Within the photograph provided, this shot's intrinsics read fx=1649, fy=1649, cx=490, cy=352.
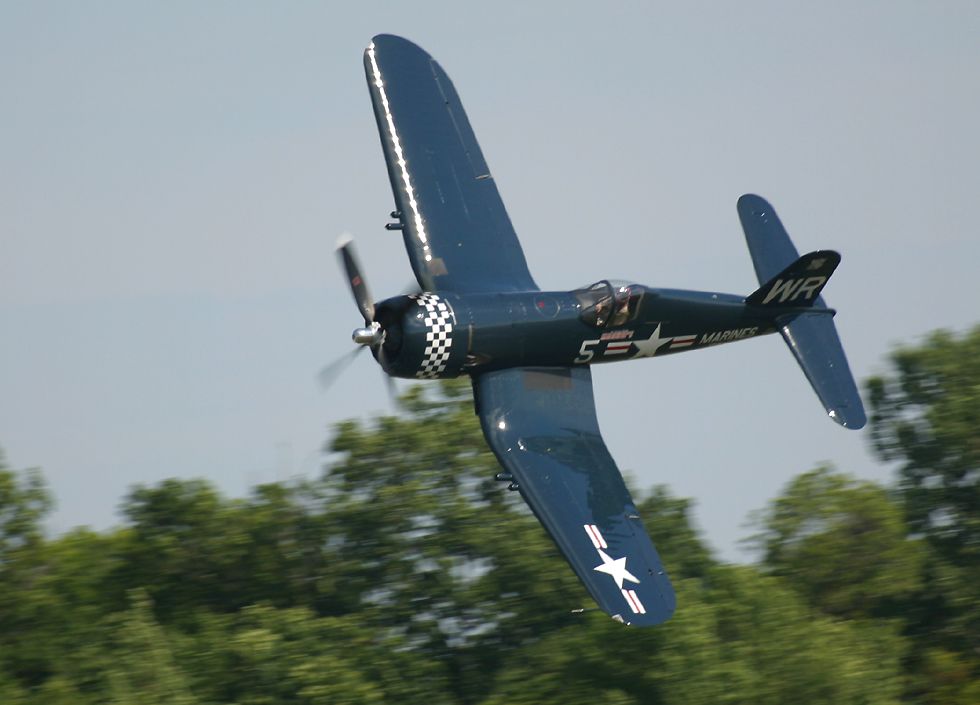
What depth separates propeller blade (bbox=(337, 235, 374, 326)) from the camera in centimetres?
2227

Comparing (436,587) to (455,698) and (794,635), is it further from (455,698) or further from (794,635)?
(794,635)

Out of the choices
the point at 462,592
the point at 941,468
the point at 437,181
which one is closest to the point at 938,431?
the point at 941,468

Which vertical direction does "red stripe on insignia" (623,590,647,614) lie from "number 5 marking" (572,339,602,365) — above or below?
below

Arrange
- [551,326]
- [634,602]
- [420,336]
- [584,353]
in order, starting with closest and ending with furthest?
1. [634,602]
2. [420,336]
3. [551,326]
4. [584,353]

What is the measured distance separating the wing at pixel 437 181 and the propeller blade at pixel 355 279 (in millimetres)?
1308

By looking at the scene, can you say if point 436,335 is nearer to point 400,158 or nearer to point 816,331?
point 400,158

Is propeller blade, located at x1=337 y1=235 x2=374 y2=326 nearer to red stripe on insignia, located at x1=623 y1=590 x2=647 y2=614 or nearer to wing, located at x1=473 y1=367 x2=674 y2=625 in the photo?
wing, located at x1=473 y1=367 x2=674 y2=625

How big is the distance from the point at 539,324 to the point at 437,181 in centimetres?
339

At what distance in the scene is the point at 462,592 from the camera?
135 ft

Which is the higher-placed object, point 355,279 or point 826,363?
point 355,279

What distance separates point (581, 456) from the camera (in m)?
22.5

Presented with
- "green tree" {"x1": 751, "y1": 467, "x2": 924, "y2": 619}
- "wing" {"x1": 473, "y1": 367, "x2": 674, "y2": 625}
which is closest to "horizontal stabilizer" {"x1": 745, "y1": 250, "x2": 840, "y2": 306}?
"wing" {"x1": 473, "y1": 367, "x2": 674, "y2": 625}

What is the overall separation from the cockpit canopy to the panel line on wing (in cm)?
238

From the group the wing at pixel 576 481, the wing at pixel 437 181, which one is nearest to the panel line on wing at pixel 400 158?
the wing at pixel 437 181
